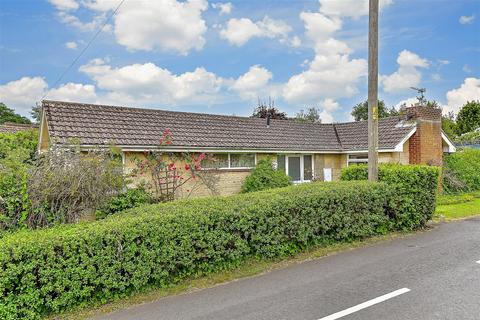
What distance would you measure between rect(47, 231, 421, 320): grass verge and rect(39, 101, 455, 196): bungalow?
673 centimetres

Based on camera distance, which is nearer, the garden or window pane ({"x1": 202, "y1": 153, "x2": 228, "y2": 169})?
the garden

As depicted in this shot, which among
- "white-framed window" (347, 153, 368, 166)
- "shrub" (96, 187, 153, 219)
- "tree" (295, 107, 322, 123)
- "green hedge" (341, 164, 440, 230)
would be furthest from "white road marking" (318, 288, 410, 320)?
"tree" (295, 107, 322, 123)

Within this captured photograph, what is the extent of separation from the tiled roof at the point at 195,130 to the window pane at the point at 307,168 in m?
0.73

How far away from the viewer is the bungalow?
40.0 ft

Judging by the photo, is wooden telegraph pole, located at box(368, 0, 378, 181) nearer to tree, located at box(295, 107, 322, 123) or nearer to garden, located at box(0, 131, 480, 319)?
garden, located at box(0, 131, 480, 319)

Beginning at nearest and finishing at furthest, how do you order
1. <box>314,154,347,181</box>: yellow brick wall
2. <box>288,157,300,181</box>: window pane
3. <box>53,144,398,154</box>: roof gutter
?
<box>53,144,398,154</box>: roof gutter → <box>288,157,300,181</box>: window pane → <box>314,154,347,181</box>: yellow brick wall

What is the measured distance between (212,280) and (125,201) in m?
5.22

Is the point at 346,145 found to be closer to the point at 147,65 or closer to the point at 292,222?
the point at 147,65

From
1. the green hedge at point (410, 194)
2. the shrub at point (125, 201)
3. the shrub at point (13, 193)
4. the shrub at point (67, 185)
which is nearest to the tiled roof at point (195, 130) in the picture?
the shrub at point (125, 201)

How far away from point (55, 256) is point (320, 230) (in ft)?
17.5

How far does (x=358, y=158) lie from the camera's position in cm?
1828

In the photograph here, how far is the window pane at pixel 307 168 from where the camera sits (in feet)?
58.6

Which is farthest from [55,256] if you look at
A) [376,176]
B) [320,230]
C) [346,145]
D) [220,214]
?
[346,145]

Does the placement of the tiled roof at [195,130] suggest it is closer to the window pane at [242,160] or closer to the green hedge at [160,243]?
the window pane at [242,160]
